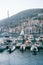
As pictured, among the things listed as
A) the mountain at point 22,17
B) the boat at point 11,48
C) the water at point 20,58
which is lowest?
the water at point 20,58

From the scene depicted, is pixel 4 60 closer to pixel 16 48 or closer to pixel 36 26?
pixel 16 48

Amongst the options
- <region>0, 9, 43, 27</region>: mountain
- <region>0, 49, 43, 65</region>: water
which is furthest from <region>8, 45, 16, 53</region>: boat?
<region>0, 9, 43, 27</region>: mountain

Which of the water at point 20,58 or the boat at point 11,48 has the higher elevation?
the boat at point 11,48

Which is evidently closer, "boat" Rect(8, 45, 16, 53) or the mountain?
"boat" Rect(8, 45, 16, 53)

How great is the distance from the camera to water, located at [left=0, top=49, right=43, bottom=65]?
3289mm

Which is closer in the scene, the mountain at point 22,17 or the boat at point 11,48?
the boat at point 11,48

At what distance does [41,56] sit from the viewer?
3422 millimetres

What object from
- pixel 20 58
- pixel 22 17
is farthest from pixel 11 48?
pixel 22 17

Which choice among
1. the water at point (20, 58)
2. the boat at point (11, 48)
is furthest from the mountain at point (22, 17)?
the water at point (20, 58)

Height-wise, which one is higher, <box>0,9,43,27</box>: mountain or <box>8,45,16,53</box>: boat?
<box>0,9,43,27</box>: mountain

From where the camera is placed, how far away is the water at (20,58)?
10.8 feet

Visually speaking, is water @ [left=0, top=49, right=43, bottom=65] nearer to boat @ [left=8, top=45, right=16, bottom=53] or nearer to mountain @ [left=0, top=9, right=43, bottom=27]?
boat @ [left=8, top=45, right=16, bottom=53]

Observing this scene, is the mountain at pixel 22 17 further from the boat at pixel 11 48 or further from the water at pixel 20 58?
the water at pixel 20 58

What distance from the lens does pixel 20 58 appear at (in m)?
3.41
